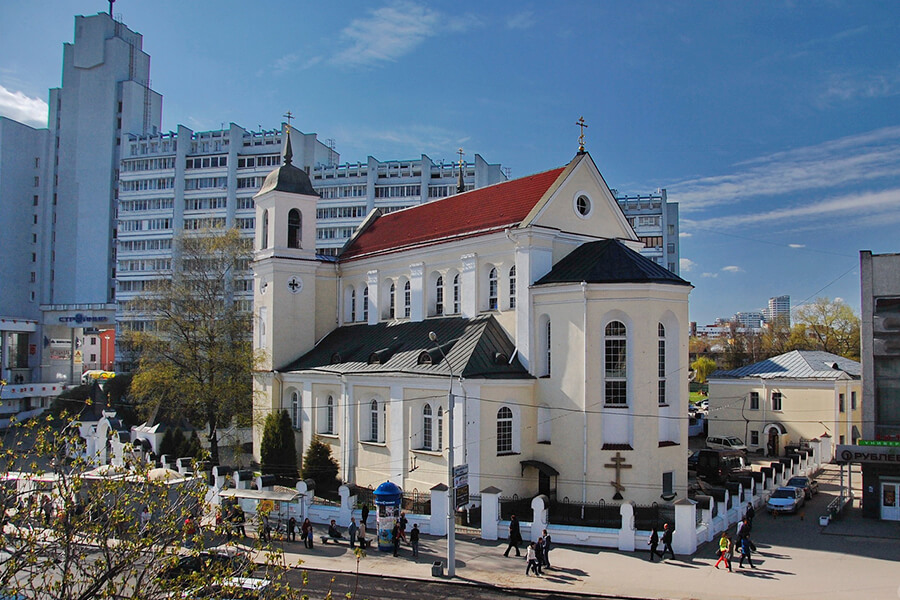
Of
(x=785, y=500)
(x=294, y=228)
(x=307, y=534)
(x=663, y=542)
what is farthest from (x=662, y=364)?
(x=294, y=228)

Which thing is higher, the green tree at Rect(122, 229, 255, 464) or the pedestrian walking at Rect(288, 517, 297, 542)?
the green tree at Rect(122, 229, 255, 464)

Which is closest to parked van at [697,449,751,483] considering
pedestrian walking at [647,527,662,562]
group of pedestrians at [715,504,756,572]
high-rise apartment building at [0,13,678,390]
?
group of pedestrians at [715,504,756,572]

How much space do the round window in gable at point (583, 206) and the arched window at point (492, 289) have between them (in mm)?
4568

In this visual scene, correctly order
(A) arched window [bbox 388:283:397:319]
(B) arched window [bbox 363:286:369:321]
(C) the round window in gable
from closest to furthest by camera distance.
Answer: (C) the round window in gable → (A) arched window [bbox 388:283:397:319] → (B) arched window [bbox 363:286:369:321]

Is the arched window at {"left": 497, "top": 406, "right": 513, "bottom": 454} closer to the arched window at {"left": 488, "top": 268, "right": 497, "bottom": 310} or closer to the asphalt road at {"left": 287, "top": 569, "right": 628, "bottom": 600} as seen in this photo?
the arched window at {"left": 488, "top": 268, "right": 497, "bottom": 310}

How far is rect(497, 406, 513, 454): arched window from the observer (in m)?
28.8

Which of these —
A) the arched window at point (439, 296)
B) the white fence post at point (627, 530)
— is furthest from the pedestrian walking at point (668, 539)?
the arched window at point (439, 296)

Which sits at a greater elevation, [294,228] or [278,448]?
[294,228]

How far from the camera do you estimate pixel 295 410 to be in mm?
40031

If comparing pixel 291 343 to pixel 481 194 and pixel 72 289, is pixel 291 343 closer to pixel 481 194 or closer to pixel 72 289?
pixel 481 194

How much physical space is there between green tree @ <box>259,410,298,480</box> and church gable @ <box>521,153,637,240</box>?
53.4 feet

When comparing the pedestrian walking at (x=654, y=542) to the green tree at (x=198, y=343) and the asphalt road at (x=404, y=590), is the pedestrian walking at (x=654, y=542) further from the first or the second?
the green tree at (x=198, y=343)

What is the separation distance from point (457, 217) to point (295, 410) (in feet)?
46.6

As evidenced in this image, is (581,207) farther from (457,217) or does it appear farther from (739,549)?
(739,549)
